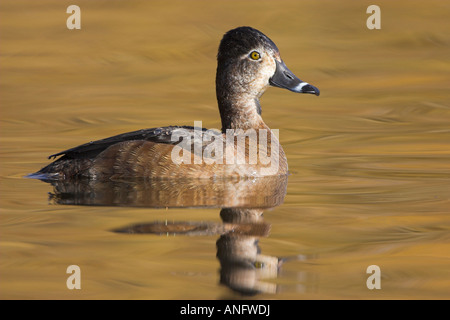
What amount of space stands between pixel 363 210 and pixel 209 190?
4.86 feet

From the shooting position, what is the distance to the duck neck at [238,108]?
873cm

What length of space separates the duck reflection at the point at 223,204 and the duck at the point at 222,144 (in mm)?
130

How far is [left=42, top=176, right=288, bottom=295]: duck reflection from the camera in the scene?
5324 mm

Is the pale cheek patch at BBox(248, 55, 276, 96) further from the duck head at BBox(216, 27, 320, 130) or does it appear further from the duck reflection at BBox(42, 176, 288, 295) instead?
the duck reflection at BBox(42, 176, 288, 295)

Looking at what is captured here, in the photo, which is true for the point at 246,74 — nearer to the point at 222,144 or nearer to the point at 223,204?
the point at 222,144

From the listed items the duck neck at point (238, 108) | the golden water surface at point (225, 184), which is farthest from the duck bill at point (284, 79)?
the golden water surface at point (225, 184)

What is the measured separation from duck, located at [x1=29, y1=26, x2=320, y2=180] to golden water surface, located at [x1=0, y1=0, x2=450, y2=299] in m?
0.25

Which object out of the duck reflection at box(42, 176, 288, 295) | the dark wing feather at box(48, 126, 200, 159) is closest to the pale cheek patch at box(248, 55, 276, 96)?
the dark wing feather at box(48, 126, 200, 159)

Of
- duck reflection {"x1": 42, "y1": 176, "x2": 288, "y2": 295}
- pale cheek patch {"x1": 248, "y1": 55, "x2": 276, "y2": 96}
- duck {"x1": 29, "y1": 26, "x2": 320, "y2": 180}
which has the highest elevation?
pale cheek patch {"x1": 248, "y1": 55, "x2": 276, "y2": 96}

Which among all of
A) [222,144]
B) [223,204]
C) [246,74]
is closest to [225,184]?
[222,144]

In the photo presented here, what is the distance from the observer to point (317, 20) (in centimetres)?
1622

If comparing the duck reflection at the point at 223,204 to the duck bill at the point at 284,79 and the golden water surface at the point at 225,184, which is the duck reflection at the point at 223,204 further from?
the duck bill at the point at 284,79

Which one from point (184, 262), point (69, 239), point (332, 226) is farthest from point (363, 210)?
point (69, 239)

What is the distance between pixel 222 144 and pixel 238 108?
74 cm
